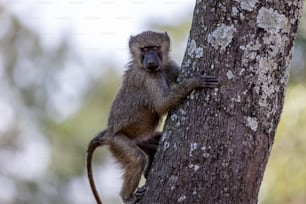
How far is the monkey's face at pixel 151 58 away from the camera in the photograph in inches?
217

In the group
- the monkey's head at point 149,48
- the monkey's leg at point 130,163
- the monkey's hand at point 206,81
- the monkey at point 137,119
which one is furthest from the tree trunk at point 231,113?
the monkey's head at point 149,48

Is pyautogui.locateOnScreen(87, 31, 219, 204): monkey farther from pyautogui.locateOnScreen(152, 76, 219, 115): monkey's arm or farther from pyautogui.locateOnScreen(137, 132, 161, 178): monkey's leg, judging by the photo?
pyautogui.locateOnScreen(152, 76, 219, 115): monkey's arm

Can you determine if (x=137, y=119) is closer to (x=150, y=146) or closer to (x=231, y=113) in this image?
(x=150, y=146)

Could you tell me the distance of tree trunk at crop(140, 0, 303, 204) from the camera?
3928 mm

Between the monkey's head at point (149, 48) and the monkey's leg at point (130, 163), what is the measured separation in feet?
1.60

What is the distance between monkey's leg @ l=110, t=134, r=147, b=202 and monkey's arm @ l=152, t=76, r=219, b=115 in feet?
1.26

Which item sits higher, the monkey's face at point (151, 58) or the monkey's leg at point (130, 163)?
the monkey's face at point (151, 58)

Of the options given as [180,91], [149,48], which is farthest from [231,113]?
[149,48]

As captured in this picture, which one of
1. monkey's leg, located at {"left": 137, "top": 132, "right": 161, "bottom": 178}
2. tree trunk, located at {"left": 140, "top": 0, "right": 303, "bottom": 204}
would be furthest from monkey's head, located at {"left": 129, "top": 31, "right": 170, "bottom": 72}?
tree trunk, located at {"left": 140, "top": 0, "right": 303, "bottom": 204}

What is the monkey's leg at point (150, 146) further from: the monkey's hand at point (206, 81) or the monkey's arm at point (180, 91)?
the monkey's hand at point (206, 81)

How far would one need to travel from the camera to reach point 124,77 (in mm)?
5676

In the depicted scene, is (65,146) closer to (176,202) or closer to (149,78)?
(149,78)

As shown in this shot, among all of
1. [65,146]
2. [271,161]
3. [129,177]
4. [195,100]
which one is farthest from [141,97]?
[65,146]

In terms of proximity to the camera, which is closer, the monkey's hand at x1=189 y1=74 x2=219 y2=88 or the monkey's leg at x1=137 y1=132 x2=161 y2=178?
the monkey's hand at x1=189 y1=74 x2=219 y2=88
